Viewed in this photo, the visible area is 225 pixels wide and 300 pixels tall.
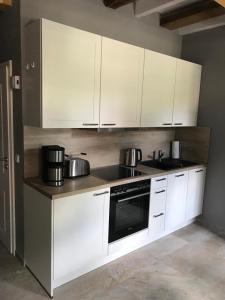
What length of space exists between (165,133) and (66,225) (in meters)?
2.12

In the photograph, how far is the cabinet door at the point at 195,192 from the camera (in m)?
3.28

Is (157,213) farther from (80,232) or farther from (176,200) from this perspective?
(80,232)

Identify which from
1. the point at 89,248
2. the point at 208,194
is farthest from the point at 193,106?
the point at 89,248

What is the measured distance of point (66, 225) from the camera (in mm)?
2064

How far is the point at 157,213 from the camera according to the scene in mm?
2914

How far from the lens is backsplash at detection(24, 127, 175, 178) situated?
231 cm

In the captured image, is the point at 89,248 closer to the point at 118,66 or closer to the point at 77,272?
the point at 77,272

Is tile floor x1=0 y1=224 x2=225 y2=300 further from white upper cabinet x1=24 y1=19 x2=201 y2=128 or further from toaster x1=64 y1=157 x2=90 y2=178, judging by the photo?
white upper cabinet x1=24 y1=19 x2=201 y2=128

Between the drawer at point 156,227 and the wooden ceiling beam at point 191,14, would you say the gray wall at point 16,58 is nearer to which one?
the drawer at point 156,227

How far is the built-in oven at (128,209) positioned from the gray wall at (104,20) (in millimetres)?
1675

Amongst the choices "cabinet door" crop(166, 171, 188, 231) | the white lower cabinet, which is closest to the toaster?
the white lower cabinet

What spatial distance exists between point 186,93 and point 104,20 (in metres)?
1.38

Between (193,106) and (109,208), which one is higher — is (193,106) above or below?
above

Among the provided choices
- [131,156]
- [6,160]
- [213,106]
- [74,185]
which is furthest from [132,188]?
[213,106]
